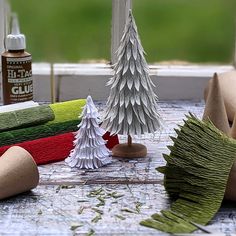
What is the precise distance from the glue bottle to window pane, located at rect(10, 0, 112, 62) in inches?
6.6

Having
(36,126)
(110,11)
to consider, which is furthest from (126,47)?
(110,11)

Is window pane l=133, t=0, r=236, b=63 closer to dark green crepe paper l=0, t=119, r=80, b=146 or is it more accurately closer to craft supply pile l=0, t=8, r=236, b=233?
craft supply pile l=0, t=8, r=236, b=233

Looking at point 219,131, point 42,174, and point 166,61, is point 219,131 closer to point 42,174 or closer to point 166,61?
point 42,174

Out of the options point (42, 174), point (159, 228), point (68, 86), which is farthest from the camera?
point (68, 86)

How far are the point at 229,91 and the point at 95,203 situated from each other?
1.03 feet

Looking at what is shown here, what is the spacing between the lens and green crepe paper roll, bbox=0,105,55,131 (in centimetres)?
72

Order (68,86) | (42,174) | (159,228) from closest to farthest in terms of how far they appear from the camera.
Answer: (159,228) → (42,174) → (68,86)

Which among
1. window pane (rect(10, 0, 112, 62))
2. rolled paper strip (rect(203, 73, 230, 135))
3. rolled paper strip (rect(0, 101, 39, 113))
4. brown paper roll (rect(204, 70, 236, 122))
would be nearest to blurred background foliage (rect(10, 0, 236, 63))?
window pane (rect(10, 0, 112, 62))

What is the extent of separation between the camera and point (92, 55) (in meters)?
0.99

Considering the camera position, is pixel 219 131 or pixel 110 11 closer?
pixel 219 131

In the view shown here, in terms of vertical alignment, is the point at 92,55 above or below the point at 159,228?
above

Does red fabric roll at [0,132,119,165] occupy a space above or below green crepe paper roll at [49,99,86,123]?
below

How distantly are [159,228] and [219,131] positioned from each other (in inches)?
5.0

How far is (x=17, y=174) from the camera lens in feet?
2.04
